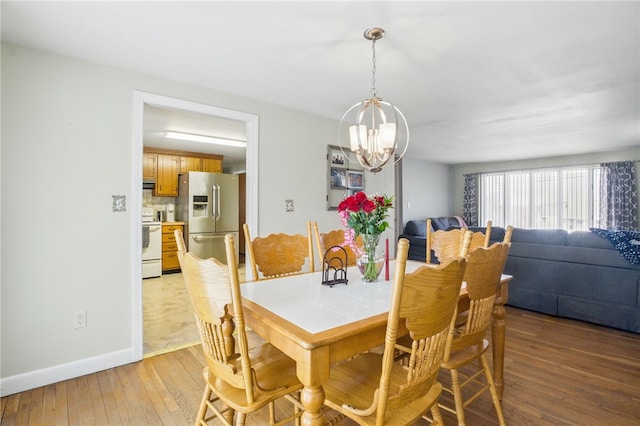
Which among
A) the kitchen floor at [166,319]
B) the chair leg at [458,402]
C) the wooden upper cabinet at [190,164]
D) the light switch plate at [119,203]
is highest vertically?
the wooden upper cabinet at [190,164]

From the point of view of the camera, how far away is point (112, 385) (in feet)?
7.14

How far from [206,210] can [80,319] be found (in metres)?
3.50

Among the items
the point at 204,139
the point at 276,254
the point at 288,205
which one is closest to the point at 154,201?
the point at 204,139

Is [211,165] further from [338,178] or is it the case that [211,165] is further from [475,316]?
[475,316]

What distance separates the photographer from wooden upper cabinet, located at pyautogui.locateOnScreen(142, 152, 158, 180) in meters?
5.59

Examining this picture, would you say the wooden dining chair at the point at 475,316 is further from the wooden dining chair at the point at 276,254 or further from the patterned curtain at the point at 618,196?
the patterned curtain at the point at 618,196

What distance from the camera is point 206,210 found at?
5.72m

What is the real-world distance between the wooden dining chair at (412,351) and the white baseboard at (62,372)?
1950 millimetres

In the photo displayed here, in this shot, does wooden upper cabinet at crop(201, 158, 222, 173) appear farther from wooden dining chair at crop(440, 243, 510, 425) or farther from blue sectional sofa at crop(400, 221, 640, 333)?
wooden dining chair at crop(440, 243, 510, 425)

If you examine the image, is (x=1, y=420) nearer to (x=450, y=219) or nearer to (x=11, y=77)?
(x=11, y=77)

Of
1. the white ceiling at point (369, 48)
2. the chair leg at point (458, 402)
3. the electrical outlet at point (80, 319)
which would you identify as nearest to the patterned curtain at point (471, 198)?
the white ceiling at point (369, 48)

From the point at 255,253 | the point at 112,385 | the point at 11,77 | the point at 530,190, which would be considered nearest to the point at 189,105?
the point at 11,77

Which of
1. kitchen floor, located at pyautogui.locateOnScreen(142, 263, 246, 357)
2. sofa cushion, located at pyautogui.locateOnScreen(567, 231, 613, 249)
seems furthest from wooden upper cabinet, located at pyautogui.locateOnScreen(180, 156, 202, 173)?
sofa cushion, located at pyautogui.locateOnScreen(567, 231, 613, 249)

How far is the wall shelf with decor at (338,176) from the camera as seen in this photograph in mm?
3943
